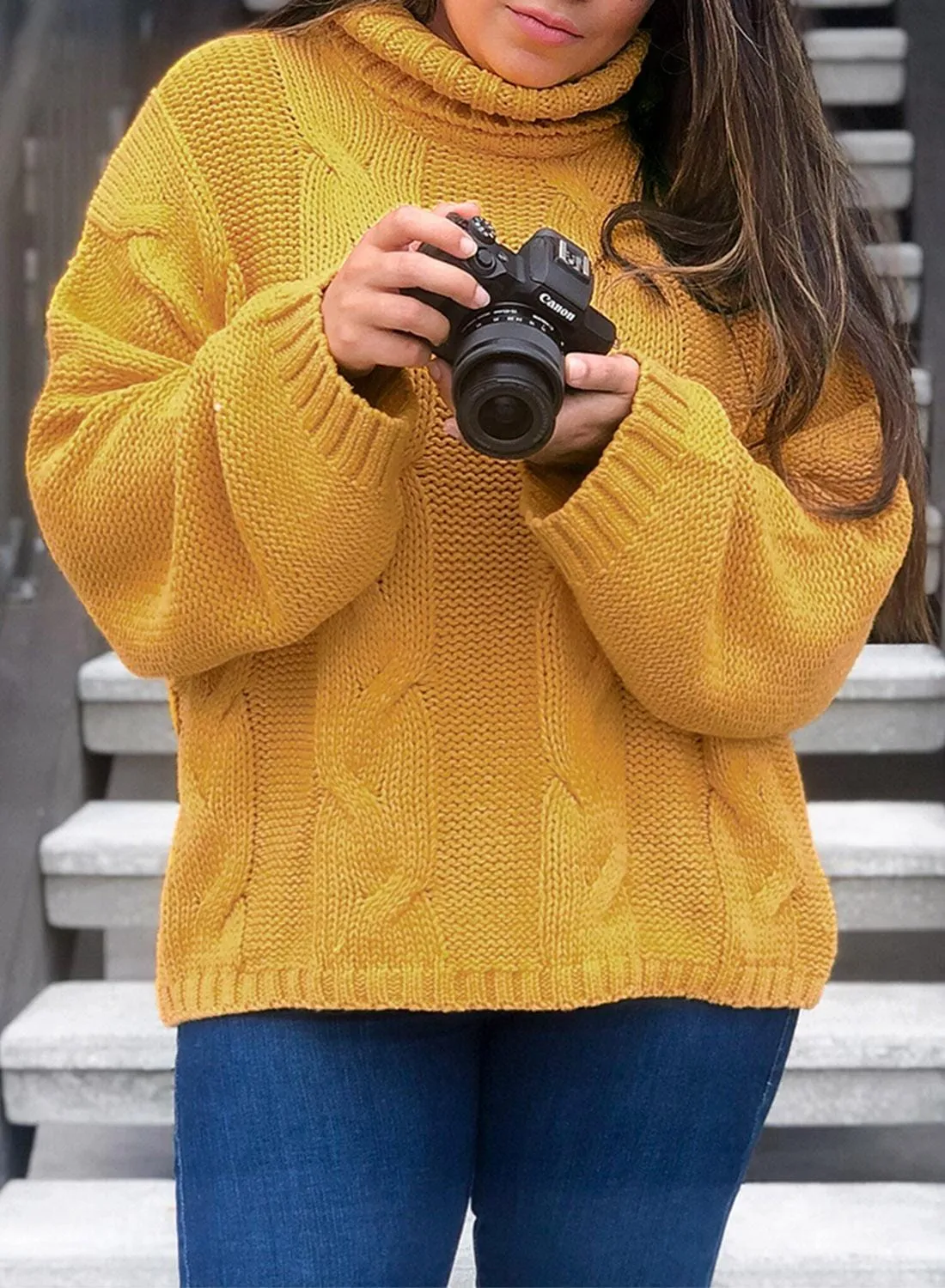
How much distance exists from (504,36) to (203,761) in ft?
1.31

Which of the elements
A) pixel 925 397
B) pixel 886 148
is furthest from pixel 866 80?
pixel 925 397

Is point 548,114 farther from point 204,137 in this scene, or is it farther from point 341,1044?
point 341,1044

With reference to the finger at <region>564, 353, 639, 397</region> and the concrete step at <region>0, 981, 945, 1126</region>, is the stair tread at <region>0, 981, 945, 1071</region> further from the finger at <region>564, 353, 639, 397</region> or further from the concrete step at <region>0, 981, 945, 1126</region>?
the finger at <region>564, 353, 639, 397</region>

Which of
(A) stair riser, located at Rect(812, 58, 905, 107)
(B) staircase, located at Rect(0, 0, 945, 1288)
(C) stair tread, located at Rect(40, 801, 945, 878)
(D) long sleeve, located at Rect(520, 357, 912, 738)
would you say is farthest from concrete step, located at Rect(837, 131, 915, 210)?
(D) long sleeve, located at Rect(520, 357, 912, 738)

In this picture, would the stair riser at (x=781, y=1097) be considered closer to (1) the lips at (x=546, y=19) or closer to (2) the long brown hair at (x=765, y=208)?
(2) the long brown hair at (x=765, y=208)

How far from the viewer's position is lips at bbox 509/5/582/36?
79 centimetres

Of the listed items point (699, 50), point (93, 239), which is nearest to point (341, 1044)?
point (93, 239)

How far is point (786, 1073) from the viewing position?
1740mm

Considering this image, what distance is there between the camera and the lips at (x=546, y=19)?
2.59 ft

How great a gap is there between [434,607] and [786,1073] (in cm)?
114

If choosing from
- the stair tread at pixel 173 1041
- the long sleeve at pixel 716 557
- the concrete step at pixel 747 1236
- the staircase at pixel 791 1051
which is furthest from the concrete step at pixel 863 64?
the long sleeve at pixel 716 557

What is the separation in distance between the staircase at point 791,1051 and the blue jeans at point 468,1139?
0.58 meters

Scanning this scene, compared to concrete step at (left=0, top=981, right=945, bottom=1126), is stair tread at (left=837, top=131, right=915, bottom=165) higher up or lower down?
higher up

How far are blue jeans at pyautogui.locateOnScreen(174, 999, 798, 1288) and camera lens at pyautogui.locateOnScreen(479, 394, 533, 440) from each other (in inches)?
11.8
